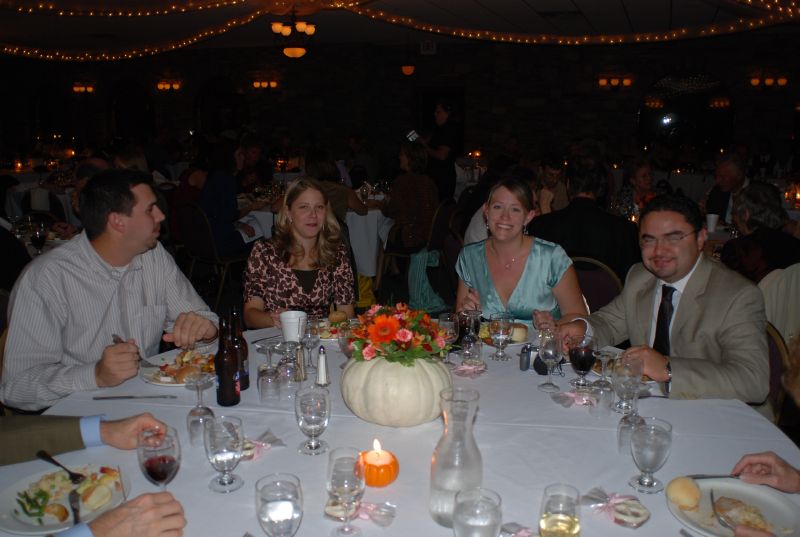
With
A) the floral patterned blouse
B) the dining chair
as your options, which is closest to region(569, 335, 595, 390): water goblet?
the floral patterned blouse

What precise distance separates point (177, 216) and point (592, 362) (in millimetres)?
5217

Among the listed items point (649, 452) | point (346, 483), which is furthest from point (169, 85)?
point (649, 452)

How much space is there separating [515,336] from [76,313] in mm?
1619

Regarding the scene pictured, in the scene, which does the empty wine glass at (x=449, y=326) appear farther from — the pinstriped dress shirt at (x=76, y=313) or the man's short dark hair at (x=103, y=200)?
the man's short dark hair at (x=103, y=200)

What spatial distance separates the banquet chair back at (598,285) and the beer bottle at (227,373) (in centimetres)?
188

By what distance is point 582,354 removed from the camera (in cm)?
198

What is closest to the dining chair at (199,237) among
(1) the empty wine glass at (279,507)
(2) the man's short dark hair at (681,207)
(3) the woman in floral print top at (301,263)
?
(3) the woman in floral print top at (301,263)

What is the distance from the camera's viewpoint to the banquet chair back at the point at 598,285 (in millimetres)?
3238

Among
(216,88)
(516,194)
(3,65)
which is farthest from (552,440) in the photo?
(3,65)

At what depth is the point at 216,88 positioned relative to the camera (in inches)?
636

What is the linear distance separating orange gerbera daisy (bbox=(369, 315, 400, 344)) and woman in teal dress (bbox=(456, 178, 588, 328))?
123cm

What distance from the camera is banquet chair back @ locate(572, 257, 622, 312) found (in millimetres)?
3238

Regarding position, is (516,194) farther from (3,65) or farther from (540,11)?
(3,65)

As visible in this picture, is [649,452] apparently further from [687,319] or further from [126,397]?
[126,397]
